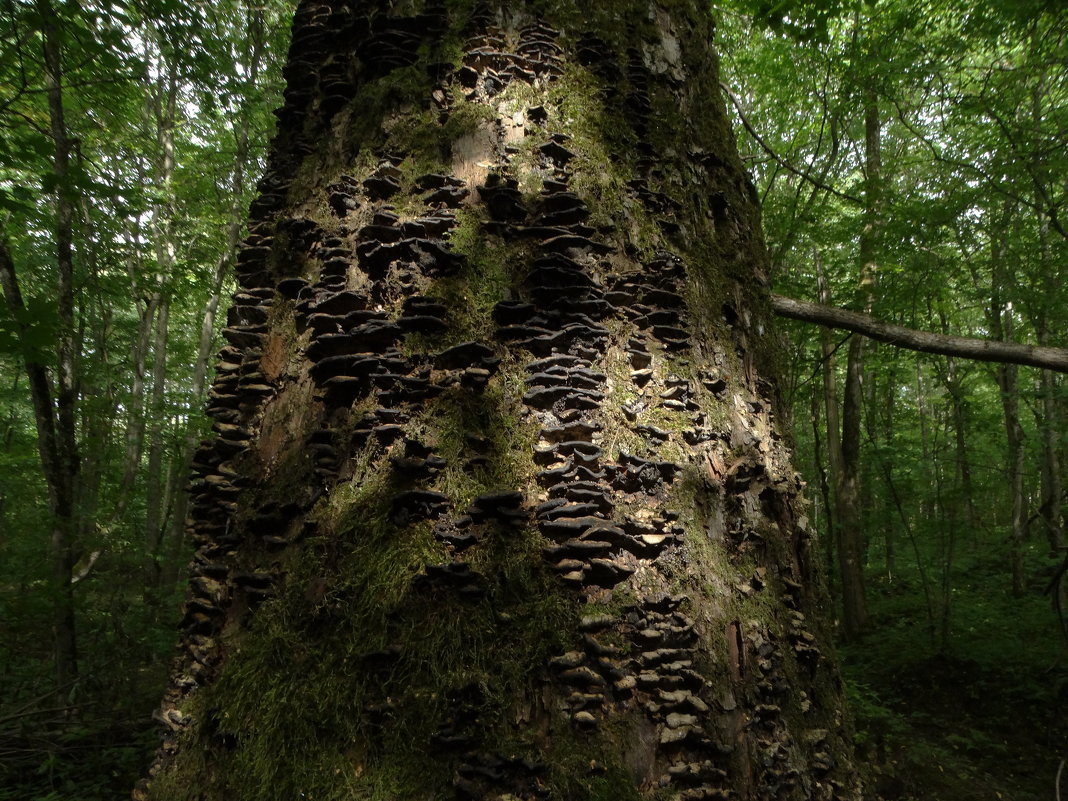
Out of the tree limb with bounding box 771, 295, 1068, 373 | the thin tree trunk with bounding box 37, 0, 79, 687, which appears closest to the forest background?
the thin tree trunk with bounding box 37, 0, 79, 687

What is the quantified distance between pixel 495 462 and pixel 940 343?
3792 mm

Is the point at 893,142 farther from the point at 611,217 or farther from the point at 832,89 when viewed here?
the point at 611,217

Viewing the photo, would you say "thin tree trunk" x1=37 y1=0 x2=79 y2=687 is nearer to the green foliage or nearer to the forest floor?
the green foliage

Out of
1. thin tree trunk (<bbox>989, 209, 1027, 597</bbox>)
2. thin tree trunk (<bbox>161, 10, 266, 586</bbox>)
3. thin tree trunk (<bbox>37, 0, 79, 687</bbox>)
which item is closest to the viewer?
thin tree trunk (<bbox>37, 0, 79, 687</bbox>)

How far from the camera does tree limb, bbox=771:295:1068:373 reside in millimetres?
3883

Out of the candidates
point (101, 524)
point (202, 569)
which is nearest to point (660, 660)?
point (202, 569)

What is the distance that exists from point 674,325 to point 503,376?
0.57m

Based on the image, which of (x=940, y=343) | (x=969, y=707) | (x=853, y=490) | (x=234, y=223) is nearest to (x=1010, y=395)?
(x=853, y=490)

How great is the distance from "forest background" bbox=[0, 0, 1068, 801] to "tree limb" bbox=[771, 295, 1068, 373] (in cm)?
103

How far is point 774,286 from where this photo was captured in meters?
9.48

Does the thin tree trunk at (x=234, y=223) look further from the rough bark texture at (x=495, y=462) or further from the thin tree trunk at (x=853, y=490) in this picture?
the thin tree trunk at (x=853, y=490)

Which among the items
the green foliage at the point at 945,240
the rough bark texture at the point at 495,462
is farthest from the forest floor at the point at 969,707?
the rough bark texture at the point at 495,462

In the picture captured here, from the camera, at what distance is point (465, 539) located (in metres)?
1.53

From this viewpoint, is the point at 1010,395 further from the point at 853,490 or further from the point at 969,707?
the point at 969,707
